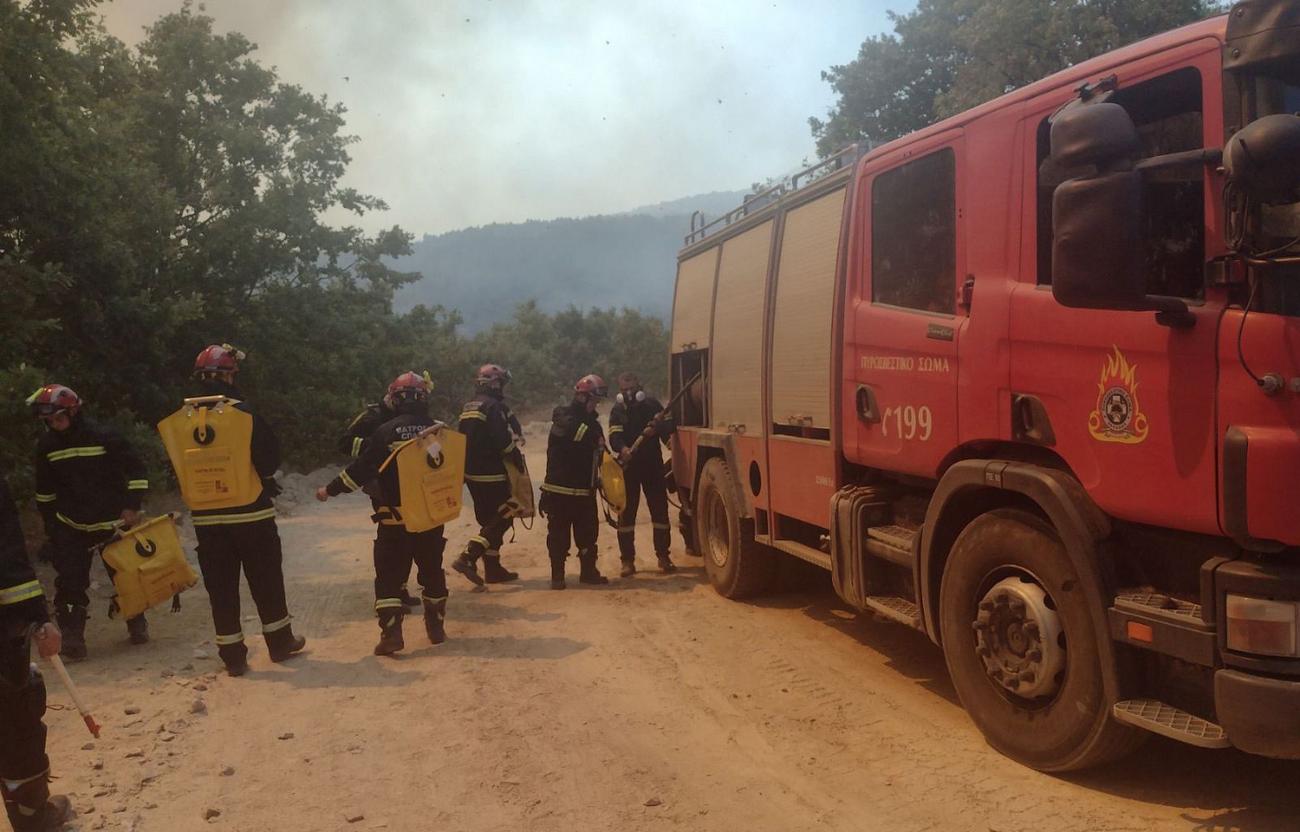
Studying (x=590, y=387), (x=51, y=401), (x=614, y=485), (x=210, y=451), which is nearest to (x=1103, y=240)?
(x=210, y=451)

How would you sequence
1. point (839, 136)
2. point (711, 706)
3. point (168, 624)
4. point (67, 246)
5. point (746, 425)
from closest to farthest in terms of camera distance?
1. point (711, 706)
2. point (746, 425)
3. point (168, 624)
4. point (67, 246)
5. point (839, 136)

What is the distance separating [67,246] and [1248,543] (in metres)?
11.5

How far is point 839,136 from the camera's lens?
22.0m

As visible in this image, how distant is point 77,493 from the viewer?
6.85m

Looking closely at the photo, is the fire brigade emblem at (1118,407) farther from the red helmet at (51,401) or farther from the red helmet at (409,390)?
the red helmet at (51,401)

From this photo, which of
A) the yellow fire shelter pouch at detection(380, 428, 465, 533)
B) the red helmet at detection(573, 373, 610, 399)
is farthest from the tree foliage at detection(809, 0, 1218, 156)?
the yellow fire shelter pouch at detection(380, 428, 465, 533)

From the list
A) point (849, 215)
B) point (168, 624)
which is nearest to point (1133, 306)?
point (849, 215)

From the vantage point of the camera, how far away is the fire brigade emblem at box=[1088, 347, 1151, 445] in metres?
3.49

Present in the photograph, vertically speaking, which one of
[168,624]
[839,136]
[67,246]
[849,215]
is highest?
[839,136]

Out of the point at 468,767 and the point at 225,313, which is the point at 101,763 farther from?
the point at 225,313

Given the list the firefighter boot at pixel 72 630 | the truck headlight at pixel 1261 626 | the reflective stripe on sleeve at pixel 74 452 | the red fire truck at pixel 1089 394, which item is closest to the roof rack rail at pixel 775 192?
the red fire truck at pixel 1089 394

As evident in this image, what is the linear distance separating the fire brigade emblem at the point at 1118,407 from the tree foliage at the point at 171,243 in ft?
28.0

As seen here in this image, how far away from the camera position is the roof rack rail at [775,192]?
237 inches

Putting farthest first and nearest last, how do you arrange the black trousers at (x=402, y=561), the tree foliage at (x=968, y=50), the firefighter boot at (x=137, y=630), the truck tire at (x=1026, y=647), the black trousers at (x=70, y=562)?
the tree foliage at (x=968, y=50) → the firefighter boot at (x=137, y=630) → the black trousers at (x=70, y=562) → the black trousers at (x=402, y=561) → the truck tire at (x=1026, y=647)
